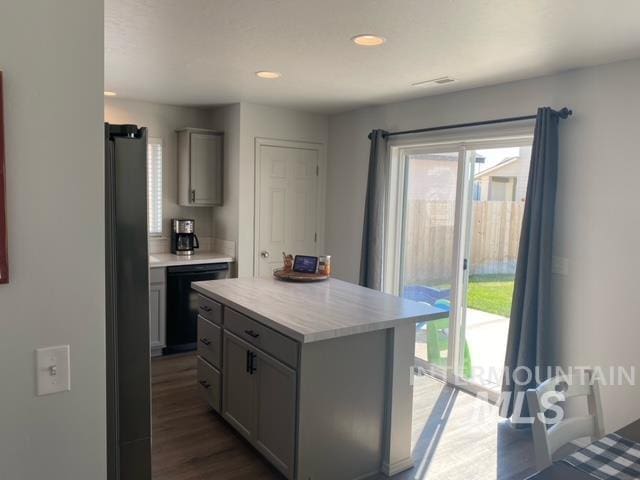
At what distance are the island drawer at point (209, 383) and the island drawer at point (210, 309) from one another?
35 centimetres

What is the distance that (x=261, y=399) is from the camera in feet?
9.14

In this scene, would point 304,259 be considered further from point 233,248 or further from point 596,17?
point 596,17

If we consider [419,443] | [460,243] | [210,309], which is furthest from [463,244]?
[210,309]

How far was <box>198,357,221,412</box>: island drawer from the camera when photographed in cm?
330

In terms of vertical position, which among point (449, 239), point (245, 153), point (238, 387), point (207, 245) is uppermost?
point (245, 153)

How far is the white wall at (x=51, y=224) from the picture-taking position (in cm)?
117

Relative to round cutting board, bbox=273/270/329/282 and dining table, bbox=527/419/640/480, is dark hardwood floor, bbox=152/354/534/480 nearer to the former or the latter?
round cutting board, bbox=273/270/329/282

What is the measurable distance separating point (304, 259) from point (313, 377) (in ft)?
4.42

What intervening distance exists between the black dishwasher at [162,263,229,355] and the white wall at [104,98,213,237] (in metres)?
0.65

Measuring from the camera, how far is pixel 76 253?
4.11 ft

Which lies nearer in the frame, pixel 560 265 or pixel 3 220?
pixel 3 220

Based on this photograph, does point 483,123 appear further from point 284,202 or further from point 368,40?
point 284,202

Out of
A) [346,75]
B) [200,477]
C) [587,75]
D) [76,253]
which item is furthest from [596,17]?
[200,477]

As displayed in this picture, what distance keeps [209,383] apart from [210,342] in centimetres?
31
